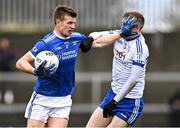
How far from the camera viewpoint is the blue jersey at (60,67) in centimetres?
926

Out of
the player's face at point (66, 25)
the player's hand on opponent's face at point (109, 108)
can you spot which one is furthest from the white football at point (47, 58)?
the player's hand on opponent's face at point (109, 108)

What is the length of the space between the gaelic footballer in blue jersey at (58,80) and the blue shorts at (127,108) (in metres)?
0.62

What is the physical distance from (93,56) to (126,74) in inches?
357

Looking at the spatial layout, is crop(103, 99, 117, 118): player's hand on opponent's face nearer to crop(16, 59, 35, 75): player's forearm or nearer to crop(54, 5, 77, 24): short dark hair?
crop(16, 59, 35, 75): player's forearm

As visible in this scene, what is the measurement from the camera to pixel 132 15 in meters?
9.64

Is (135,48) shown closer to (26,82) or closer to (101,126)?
(101,126)

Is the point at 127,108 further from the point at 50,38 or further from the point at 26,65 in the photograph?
the point at 26,65

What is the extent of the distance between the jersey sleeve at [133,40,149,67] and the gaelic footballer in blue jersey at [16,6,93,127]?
0.72 m

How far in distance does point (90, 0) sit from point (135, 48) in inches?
333

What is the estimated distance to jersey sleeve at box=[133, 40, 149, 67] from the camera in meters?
9.48

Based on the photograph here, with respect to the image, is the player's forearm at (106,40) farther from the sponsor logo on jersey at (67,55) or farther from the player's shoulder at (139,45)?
the sponsor logo on jersey at (67,55)

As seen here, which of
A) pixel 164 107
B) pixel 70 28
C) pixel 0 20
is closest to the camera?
pixel 70 28

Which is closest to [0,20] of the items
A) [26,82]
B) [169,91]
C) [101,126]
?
[26,82]

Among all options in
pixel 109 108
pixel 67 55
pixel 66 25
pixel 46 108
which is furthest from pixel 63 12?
pixel 109 108
